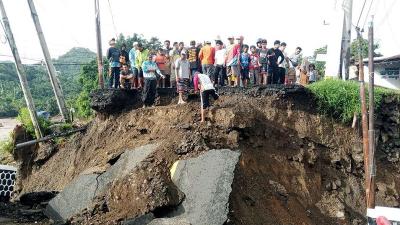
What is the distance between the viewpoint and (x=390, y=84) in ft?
73.5

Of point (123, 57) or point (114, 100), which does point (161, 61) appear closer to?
point (123, 57)

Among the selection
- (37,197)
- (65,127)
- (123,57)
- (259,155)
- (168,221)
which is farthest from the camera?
(65,127)

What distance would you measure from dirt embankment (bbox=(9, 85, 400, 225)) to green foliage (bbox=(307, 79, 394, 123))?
0.25m

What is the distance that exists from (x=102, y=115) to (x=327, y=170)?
21.4ft

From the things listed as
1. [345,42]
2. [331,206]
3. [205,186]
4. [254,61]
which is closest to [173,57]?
[254,61]

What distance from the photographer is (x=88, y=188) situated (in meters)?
11.0

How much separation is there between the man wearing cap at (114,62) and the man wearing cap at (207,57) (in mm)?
2402

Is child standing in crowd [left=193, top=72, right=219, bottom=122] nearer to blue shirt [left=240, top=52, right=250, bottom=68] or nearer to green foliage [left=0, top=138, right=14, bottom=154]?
blue shirt [left=240, top=52, right=250, bottom=68]

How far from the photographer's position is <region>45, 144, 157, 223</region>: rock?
1071 cm

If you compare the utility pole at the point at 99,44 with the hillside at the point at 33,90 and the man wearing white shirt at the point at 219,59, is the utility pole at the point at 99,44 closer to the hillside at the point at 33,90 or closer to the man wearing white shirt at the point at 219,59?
the man wearing white shirt at the point at 219,59

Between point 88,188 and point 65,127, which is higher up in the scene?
point 65,127

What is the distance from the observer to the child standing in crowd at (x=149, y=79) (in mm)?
13008

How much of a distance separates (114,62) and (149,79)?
4.86 ft

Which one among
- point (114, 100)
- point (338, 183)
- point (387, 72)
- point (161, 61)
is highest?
point (161, 61)
